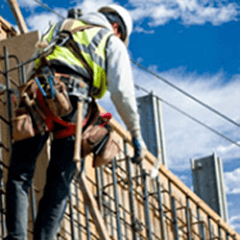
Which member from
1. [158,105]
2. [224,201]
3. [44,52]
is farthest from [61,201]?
[224,201]

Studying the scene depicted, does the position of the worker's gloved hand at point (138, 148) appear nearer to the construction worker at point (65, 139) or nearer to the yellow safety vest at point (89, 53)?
the construction worker at point (65, 139)

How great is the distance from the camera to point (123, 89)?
5.33 metres

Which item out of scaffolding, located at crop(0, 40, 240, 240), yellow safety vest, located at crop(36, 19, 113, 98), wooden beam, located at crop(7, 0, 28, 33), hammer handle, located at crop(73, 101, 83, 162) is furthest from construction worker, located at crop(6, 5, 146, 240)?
wooden beam, located at crop(7, 0, 28, 33)

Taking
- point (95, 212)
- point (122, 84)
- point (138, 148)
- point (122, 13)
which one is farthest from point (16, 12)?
point (95, 212)

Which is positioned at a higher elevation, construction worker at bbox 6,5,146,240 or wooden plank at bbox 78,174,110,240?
construction worker at bbox 6,5,146,240

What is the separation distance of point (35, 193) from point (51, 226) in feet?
3.75

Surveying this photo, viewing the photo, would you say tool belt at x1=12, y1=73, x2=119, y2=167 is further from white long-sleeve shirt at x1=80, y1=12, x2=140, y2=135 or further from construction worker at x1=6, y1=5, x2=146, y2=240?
white long-sleeve shirt at x1=80, y1=12, x2=140, y2=135

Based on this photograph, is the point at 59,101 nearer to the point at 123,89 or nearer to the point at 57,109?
the point at 57,109

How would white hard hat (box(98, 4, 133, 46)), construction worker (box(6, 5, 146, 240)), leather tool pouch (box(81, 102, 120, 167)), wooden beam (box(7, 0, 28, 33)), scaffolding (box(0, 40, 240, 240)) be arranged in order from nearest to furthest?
construction worker (box(6, 5, 146, 240))
leather tool pouch (box(81, 102, 120, 167))
white hard hat (box(98, 4, 133, 46))
scaffolding (box(0, 40, 240, 240))
wooden beam (box(7, 0, 28, 33))

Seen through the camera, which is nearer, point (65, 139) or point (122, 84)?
point (122, 84)

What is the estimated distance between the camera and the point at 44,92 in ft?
17.6

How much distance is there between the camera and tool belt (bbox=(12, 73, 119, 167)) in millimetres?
5328

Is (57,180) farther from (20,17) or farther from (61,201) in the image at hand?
(20,17)

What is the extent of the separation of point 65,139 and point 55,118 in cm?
16
